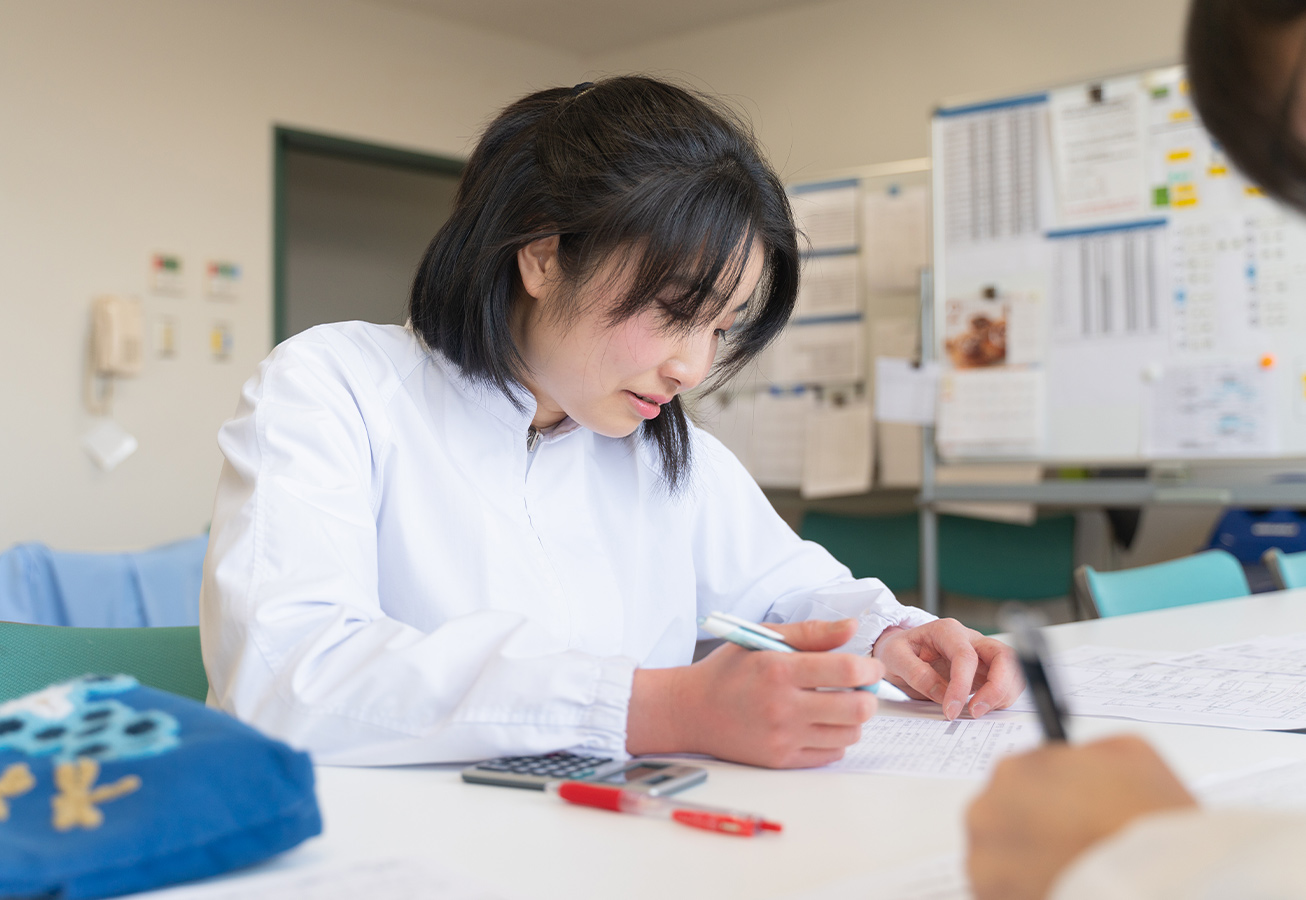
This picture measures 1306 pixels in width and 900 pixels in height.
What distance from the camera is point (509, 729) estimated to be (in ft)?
2.59

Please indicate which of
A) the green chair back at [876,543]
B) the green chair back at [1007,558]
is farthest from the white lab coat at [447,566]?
the green chair back at [876,543]

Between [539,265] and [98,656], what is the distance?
0.58 metres

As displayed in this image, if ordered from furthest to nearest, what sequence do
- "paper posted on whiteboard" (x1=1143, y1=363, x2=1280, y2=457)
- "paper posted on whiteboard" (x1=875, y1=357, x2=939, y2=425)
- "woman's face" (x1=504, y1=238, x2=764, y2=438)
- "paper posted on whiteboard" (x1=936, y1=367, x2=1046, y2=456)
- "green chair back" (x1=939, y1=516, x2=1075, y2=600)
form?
"green chair back" (x1=939, y1=516, x2=1075, y2=600)
"paper posted on whiteboard" (x1=875, y1=357, x2=939, y2=425)
"paper posted on whiteboard" (x1=936, y1=367, x2=1046, y2=456)
"paper posted on whiteboard" (x1=1143, y1=363, x2=1280, y2=457)
"woman's face" (x1=504, y1=238, x2=764, y2=438)

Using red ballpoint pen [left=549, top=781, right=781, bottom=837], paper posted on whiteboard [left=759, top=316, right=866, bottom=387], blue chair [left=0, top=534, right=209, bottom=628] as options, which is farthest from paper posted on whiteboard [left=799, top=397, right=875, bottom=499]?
red ballpoint pen [left=549, top=781, right=781, bottom=837]

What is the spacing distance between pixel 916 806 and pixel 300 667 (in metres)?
0.45

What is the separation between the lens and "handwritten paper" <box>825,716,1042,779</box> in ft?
2.65

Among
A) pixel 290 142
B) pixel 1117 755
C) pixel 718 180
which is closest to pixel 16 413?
pixel 290 142

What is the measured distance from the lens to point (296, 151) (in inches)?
176

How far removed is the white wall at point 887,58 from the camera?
3.92 m

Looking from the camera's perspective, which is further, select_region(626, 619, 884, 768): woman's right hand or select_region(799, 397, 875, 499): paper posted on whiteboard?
select_region(799, 397, 875, 499): paper posted on whiteboard

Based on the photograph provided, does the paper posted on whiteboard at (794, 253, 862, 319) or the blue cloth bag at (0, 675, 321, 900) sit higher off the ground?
the paper posted on whiteboard at (794, 253, 862, 319)

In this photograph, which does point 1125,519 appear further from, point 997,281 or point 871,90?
point 871,90

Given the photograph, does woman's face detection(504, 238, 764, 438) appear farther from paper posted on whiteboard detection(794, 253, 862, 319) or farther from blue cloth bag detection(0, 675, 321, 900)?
paper posted on whiteboard detection(794, 253, 862, 319)

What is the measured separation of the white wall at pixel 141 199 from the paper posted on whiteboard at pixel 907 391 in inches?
62.5
